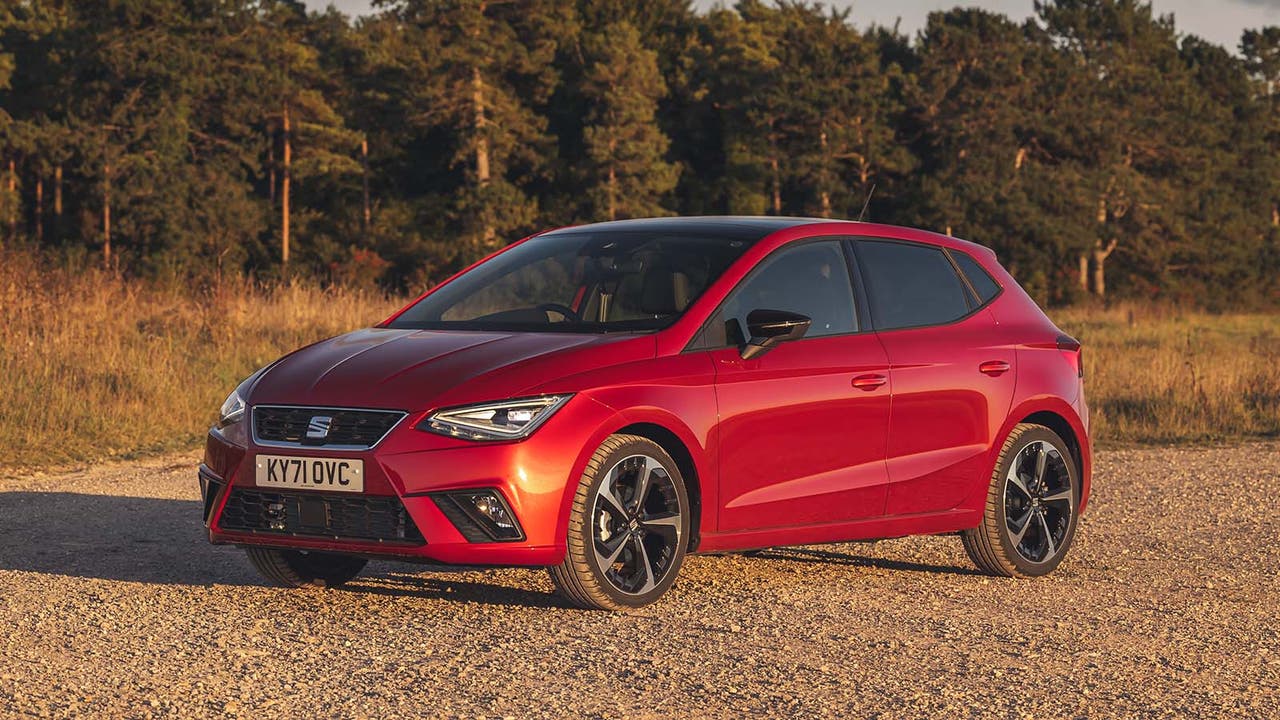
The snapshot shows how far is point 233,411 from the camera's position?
722cm

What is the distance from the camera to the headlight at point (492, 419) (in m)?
6.61

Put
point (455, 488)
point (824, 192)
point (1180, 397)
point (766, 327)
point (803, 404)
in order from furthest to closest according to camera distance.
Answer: point (824, 192) < point (1180, 397) < point (803, 404) < point (766, 327) < point (455, 488)

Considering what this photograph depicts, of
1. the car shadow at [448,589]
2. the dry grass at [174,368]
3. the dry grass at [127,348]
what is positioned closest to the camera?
the car shadow at [448,589]

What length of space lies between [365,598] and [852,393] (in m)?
2.35

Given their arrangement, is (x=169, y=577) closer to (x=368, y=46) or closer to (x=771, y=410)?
(x=771, y=410)

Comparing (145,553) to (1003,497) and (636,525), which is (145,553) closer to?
(636,525)

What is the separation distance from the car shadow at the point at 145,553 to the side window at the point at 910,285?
2159 mm

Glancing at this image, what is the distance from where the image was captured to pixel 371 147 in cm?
6938

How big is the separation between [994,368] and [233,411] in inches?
144

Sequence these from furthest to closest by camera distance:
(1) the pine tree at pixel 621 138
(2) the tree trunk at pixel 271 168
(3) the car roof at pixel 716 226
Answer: (2) the tree trunk at pixel 271 168 → (1) the pine tree at pixel 621 138 → (3) the car roof at pixel 716 226

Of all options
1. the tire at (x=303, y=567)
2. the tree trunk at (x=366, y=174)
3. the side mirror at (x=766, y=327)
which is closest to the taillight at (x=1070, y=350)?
the side mirror at (x=766, y=327)

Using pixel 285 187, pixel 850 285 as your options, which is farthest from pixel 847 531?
pixel 285 187

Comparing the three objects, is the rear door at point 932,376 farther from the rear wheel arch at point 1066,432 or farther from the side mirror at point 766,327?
the side mirror at point 766,327

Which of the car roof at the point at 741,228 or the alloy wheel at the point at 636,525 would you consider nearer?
the alloy wheel at the point at 636,525
